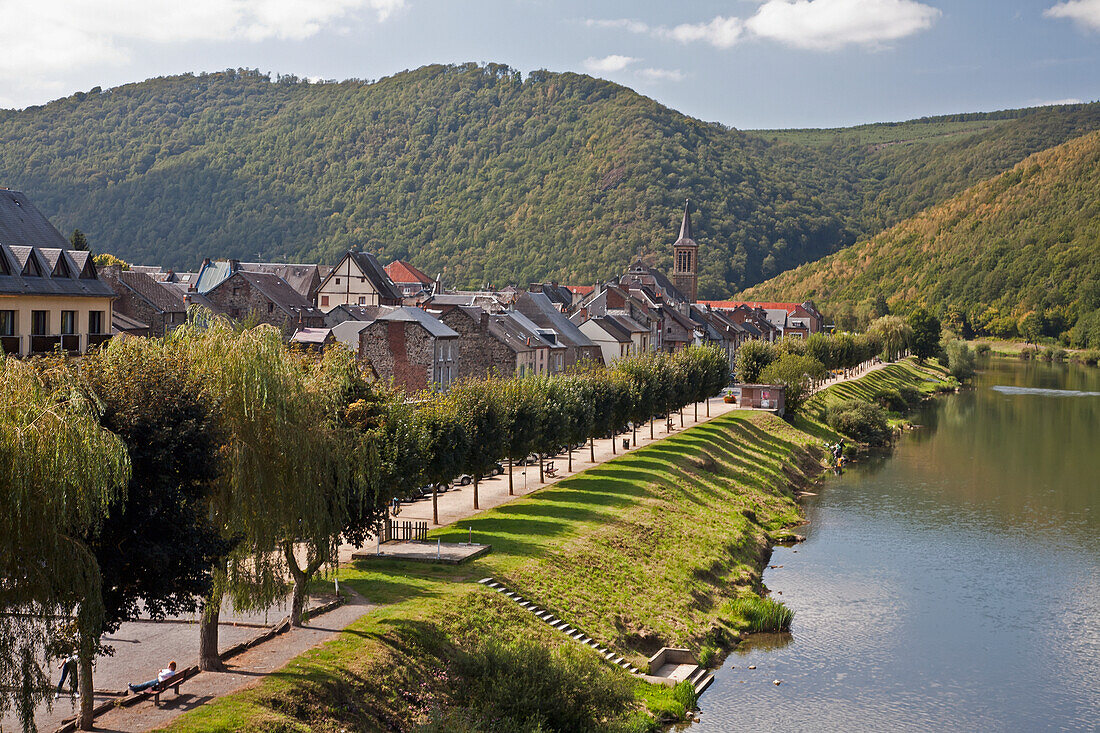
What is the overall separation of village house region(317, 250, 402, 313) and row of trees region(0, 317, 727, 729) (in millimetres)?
65159

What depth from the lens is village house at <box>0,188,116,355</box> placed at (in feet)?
152

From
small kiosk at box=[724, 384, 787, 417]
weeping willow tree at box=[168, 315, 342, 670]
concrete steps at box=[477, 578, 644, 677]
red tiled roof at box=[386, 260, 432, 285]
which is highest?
red tiled roof at box=[386, 260, 432, 285]

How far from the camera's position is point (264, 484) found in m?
25.1

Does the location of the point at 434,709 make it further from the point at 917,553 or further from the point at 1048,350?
the point at 1048,350

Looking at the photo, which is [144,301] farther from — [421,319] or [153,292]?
[421,319]

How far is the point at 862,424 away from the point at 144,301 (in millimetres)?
60688

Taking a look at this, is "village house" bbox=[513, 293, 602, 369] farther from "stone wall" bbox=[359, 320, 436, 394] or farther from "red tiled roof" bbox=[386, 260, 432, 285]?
"red tiled roof" bbox=[386, 260, 432, 285]

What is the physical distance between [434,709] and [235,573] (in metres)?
6.26

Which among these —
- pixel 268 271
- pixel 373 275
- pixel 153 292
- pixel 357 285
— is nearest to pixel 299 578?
pixel 153 292

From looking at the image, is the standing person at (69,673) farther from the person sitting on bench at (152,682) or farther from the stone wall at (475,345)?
the stone wall at (475,345)

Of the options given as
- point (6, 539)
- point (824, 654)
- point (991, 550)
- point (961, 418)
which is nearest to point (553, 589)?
point (824, 654)

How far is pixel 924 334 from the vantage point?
528 ft

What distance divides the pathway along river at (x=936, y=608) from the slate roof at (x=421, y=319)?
27744 millimetres

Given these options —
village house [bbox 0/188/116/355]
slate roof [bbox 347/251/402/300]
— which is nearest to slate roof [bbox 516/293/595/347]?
slate roof [bbox 347/251/402/300]
